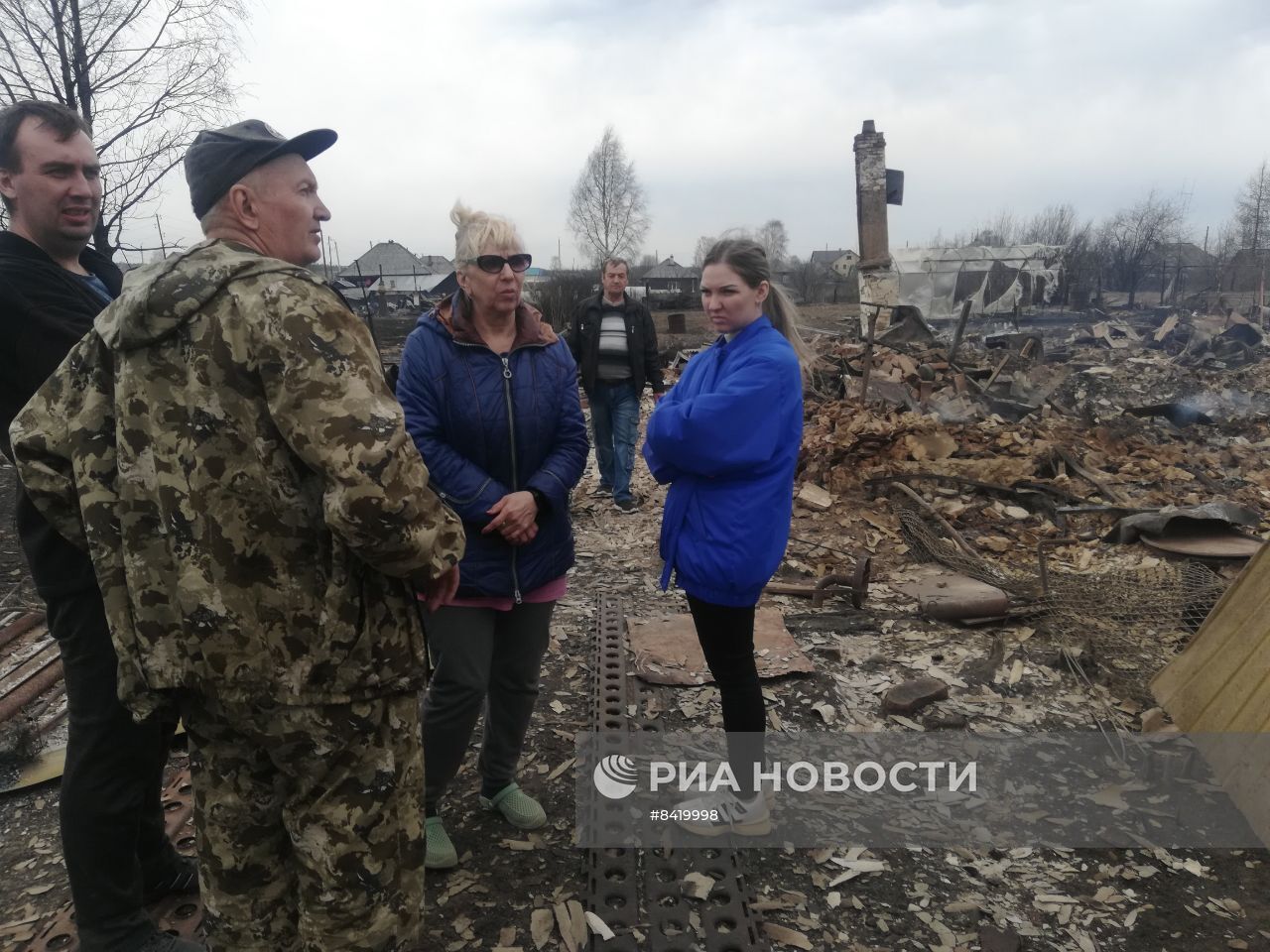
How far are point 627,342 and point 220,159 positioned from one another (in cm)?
513

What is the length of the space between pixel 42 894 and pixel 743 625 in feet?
7.96

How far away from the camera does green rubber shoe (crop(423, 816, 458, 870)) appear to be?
2527 millimetres

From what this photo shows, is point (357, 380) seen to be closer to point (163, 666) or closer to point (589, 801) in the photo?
point (163, 666)

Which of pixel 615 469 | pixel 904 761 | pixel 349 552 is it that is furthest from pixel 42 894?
pixel 615 469

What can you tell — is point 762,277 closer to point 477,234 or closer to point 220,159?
point 477,234

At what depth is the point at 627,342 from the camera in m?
6.59

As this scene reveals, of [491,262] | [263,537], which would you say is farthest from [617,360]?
[263,537]

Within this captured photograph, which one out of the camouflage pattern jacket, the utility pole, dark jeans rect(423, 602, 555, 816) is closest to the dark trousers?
dark jeans rect(423, 602, 555, 816)

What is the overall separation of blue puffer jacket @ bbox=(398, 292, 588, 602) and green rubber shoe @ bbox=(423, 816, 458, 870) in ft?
2.77

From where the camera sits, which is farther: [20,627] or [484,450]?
[20,627]

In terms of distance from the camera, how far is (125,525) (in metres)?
1.51

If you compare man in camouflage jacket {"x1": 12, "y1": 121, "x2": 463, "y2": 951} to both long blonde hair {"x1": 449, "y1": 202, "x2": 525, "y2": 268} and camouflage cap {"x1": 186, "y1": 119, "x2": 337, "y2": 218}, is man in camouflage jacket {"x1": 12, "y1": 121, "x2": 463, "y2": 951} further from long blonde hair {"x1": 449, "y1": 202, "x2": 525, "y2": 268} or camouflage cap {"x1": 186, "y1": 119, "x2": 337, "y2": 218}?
long blonde hair {"x1": 449, "y1": 202, "x2": 525, "y2": 268}

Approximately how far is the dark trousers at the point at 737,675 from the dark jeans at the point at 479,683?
21.0 inches

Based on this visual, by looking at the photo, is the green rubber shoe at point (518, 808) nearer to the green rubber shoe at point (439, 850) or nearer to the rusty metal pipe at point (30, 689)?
the green rubber shoe at point (439, 850)
